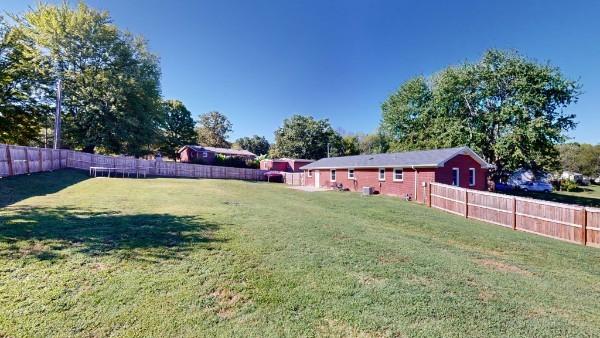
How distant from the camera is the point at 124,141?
2722 centimetres

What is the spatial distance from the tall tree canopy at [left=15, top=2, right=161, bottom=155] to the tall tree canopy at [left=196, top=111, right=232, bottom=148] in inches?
1244

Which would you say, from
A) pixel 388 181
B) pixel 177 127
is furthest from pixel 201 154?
pixel 388 181

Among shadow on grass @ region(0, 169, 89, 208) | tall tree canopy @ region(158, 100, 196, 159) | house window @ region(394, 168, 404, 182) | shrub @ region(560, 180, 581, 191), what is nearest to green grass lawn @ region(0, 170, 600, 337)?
shadow on grass @ region(0, 169, 89, 208)

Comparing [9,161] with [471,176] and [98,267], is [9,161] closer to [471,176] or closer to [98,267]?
[98,267]

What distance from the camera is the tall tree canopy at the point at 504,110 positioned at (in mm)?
23562

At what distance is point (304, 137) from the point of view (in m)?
47.7

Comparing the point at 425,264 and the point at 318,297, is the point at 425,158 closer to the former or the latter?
the point at 425,264

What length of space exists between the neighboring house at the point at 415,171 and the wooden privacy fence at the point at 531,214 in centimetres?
360

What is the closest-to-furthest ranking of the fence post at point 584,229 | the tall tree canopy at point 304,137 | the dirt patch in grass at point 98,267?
the dirt patch in grass at point 98,267, the fence post at point 584,229, the tall tree canopy at point 304,137

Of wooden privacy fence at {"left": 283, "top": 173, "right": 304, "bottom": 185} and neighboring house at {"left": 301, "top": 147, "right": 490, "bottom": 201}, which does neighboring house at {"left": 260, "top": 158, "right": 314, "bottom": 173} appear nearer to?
wooden privacy fence at {"left": 283, "top": 173, "right": 304, "bottom": 185}

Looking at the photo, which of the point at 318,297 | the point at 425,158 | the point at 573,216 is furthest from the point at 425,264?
the point at 425,158

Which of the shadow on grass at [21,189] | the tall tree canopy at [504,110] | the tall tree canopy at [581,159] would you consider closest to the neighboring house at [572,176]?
the tall tree canopy at [581,159]

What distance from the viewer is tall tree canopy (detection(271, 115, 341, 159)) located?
47.5 metres

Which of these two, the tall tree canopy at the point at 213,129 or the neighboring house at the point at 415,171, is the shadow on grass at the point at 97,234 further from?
the tall tree canopy at the point at 213,129
